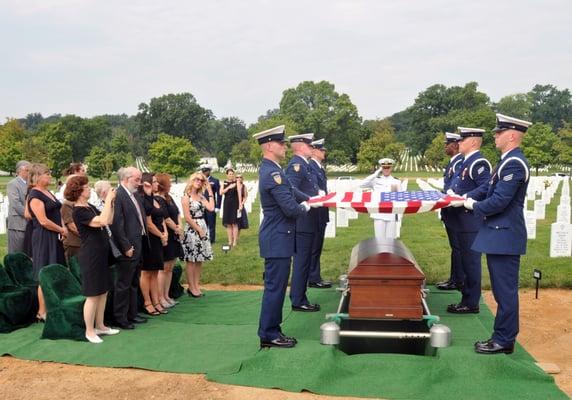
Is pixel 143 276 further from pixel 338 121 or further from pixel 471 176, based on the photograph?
pixel 338 121

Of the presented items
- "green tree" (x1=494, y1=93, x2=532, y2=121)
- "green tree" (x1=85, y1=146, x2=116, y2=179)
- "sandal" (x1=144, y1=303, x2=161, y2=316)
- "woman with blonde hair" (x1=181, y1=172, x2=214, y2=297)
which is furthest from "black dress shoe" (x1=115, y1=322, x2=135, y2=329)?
"green tree" (x1=494, y1=93, x2=532, y2=121)

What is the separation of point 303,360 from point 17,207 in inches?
167

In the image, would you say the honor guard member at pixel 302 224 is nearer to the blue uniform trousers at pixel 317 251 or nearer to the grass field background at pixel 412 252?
the blue uniform trousers at pixel 317 251

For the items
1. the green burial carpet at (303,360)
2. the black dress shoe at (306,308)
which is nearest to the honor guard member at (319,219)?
the black dress shoe at (306,308)

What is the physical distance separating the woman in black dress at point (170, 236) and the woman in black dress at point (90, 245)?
1.20 metres

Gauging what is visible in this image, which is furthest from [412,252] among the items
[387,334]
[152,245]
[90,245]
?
[90,245]

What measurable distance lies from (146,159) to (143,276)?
7148 cm

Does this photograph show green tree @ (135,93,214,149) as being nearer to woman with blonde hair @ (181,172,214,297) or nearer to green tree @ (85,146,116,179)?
green tree @ (85,146,116,179)

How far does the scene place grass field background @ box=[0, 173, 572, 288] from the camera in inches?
341

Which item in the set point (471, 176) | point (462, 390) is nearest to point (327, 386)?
point (462, 390)

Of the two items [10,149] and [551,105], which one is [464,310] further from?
[551,105]

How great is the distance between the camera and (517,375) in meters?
4.36

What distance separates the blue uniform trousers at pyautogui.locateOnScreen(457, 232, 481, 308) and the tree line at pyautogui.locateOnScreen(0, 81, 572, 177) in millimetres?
37899

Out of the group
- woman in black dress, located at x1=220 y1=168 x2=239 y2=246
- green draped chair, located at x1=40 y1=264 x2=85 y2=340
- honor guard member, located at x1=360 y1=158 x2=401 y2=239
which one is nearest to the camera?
green draped chair, located at x1=40 y1=264 x2=85 y2=340
